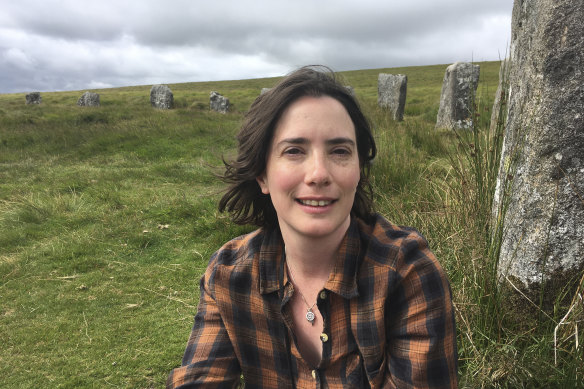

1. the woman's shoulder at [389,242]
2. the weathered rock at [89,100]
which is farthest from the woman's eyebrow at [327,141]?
the weathered rock at [89,100]

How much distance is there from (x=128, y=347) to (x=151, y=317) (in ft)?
1.40

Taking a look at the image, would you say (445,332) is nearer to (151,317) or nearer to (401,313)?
(401,313)

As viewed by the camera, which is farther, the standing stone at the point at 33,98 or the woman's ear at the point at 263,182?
the standing stone at the point at 33,98

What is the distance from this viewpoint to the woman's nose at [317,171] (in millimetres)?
1736

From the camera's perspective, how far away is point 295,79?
197cm

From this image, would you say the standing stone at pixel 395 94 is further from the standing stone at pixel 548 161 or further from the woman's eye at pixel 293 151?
the woman's eye at pixel 293 151

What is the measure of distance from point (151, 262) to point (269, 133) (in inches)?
131

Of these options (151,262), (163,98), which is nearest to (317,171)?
(151,262)

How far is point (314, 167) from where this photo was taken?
1761mm

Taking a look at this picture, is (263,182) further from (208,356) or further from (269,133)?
(208,356)

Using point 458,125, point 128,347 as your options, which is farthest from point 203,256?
point 458,125

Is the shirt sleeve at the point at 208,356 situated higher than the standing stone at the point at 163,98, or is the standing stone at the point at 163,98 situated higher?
the standing stone at the point at 163,98

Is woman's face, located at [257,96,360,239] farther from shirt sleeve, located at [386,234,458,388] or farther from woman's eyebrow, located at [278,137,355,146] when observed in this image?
shirt sleeve, located at [386,234,458,388]

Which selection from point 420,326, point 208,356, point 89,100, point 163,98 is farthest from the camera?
point 89,100
